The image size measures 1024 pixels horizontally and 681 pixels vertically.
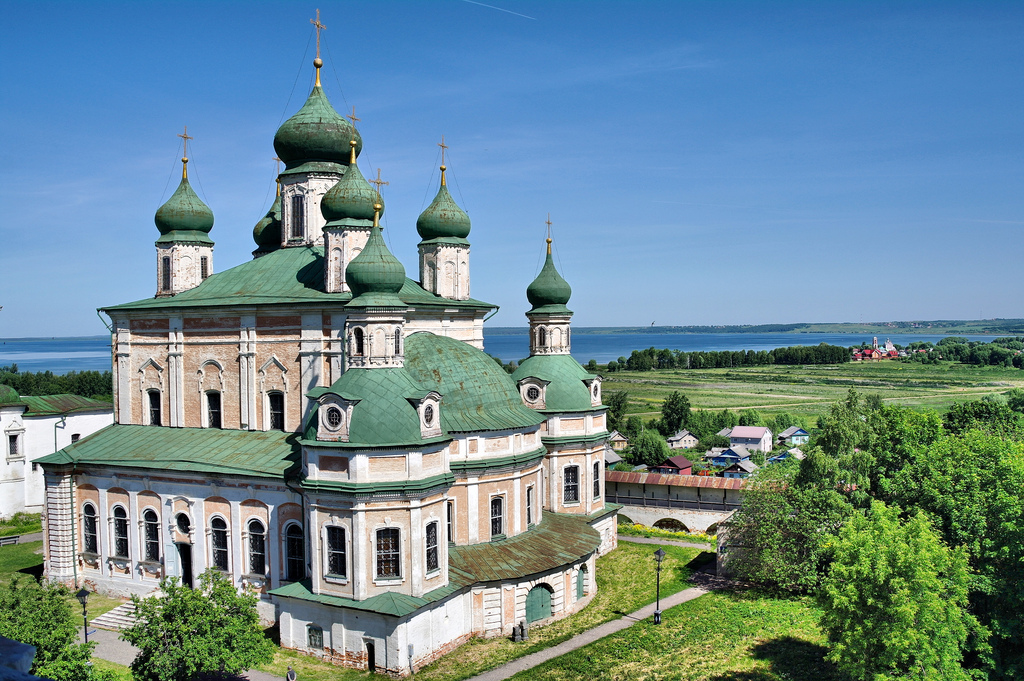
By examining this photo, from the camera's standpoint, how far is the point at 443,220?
32.0m

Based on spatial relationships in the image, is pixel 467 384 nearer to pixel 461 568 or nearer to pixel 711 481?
pixel 461 568

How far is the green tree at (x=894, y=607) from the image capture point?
17641 mm

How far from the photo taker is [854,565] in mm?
18578

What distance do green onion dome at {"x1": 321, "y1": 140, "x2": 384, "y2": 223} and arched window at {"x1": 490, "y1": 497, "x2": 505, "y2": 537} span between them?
10528mm

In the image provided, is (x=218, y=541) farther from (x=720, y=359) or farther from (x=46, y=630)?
(x=720, y=359)

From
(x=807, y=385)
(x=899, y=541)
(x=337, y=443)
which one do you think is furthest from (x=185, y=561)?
(x=807, y=385)

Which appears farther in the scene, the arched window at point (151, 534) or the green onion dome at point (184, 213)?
the green onion dome at point (184, 213)

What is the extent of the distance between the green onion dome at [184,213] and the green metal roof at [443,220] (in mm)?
8828

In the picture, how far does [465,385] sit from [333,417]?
586 cm

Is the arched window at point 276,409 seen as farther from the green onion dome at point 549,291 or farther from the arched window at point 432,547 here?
the green onion dome at point 549,291

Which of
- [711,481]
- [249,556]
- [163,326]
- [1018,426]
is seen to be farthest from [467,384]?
[1018,426]

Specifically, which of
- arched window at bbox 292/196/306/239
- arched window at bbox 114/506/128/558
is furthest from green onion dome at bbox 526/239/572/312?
arched window at bbox 114/506/128/558

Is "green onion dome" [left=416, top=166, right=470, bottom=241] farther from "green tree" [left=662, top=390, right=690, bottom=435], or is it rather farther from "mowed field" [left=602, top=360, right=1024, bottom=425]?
"mowed field" [left=602, top=360, right=1024, bottom=425]

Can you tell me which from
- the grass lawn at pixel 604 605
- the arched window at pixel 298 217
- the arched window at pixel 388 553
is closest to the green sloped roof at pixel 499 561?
the arched window at pixel 388 553
